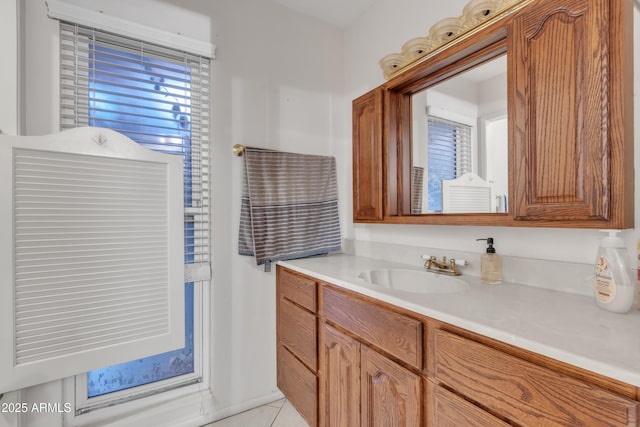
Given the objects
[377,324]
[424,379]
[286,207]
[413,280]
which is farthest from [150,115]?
[424,379]

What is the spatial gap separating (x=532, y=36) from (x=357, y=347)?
1284 millimetres

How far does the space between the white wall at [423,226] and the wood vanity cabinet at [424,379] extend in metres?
0.58

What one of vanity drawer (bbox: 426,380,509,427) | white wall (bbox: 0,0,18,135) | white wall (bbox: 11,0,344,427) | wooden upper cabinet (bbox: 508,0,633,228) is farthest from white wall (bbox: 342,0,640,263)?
white wall (bbox: 0,0,18,135)

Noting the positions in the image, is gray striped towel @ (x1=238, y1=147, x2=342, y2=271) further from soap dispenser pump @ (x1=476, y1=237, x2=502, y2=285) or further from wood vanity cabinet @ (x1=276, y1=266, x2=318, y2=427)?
soap dispenser pump @ (x1=476, y1=237, x2=502, y2=285)

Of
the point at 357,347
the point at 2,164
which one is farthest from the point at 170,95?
the point at 357,347

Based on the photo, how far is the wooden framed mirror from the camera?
0.78 metres

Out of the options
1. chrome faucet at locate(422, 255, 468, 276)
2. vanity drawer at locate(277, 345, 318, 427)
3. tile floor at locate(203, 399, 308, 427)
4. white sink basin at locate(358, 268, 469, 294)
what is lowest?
tile floor at locate(203, 399, 308, 427)

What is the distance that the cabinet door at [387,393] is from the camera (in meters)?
0.95

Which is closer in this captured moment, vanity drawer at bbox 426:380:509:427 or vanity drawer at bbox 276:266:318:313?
vanity drawer at bbox 426:380:509:427

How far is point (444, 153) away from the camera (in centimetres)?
145

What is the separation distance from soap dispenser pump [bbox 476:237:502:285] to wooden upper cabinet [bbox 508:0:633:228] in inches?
9.8

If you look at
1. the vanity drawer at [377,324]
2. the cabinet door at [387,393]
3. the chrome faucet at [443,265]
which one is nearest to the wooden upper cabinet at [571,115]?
the chrome faucet at [443,265]

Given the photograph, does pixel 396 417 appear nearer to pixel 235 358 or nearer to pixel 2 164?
pixel 235 358

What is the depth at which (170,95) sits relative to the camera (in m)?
1.58
